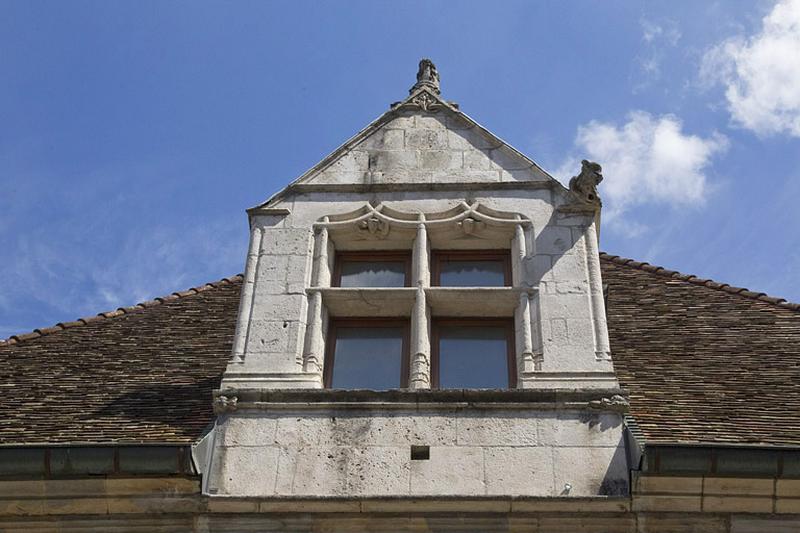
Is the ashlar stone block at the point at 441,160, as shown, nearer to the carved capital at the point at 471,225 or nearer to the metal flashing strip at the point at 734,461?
the carved capital at the point at 471,225

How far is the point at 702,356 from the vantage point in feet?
27.6

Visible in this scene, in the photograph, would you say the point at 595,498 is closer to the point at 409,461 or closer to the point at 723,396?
the point at 409,461

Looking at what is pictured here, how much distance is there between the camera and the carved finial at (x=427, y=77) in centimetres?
964

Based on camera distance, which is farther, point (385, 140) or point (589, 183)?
point (385, 140)

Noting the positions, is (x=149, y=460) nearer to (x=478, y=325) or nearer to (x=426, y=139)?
(x=478, y=325)

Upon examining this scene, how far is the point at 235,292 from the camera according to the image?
10.6 metres

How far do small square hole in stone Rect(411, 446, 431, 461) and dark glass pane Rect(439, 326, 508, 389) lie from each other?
0.69m

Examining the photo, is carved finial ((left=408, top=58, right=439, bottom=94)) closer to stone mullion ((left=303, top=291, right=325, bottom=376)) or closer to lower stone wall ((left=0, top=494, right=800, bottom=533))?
stone mullion ((left=303, top=291, right=325, bottom=376))

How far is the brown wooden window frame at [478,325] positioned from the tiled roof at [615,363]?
78 cm

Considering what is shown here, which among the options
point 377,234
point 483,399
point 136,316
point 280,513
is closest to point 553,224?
point 377,234

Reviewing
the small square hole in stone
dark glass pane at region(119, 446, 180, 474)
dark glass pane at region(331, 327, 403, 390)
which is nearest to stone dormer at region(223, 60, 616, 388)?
dark glass pane at region(331, 327, 403, 390)

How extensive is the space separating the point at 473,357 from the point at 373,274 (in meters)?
1.08

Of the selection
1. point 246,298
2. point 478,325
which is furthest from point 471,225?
point 246,298

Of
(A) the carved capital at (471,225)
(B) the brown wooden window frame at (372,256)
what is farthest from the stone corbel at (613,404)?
(B) the brown wooden window frame at (372,256)
